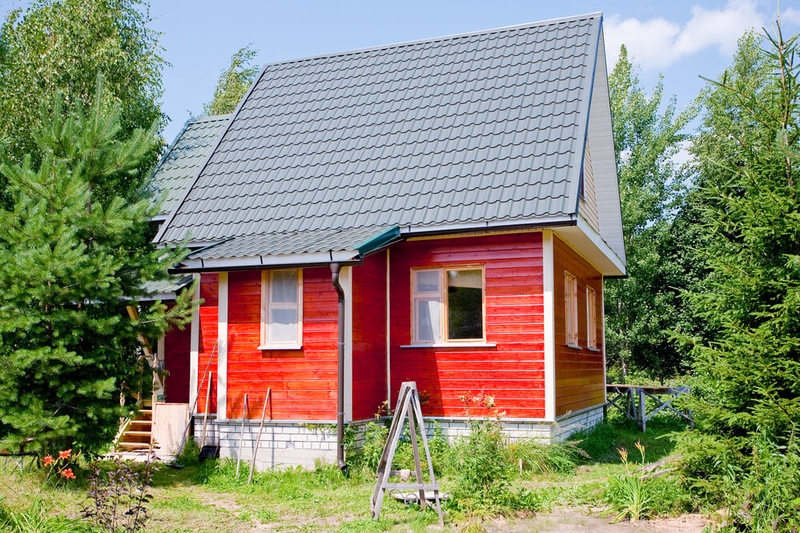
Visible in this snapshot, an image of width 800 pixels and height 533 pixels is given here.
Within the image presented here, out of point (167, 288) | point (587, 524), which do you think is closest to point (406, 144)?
point (167, 288)

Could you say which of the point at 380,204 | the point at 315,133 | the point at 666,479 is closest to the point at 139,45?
the point at 315,133

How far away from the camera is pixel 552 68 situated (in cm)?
1494

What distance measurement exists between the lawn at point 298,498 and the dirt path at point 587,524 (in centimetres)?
6

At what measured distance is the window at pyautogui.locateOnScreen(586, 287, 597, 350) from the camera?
1697 centimetres

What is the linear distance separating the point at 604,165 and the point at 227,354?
9.67 meters

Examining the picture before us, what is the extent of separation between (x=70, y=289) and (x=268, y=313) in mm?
3195

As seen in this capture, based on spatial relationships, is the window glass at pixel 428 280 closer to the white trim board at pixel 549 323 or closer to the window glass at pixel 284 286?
the white trim board at pixel 549 323

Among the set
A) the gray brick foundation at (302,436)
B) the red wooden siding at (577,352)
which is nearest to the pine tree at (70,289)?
the gray brick foundation at (302,436)

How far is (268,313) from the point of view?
41.0 ft

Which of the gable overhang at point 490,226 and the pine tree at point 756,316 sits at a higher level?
the gable overhang at point 490,226

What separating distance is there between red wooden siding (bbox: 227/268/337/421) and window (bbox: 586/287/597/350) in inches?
285

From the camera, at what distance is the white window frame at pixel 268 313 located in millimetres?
12164

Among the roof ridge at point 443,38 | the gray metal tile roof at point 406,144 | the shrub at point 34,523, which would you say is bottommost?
the shrub at point 34,523

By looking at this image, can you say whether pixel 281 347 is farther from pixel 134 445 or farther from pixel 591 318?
pixel 591 318
